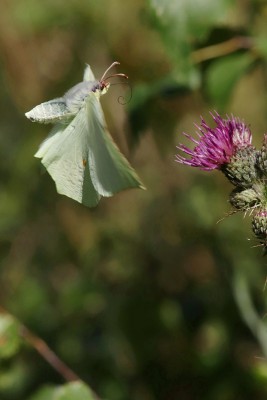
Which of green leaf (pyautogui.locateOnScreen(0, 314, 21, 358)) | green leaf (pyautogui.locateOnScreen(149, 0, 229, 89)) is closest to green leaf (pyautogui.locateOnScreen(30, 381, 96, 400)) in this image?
green leaf (pyautogui.locateOnScreen(0, 314, 21, 358))

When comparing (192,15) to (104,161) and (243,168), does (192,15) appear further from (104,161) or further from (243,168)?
(104,161)

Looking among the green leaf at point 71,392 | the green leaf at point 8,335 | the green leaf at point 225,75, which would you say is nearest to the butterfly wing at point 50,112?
the green leaf at point 8,335

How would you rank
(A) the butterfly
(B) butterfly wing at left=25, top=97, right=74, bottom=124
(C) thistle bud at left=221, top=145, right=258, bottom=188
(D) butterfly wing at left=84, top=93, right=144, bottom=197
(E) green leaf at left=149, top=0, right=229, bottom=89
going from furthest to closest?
(E) green leaf at left=149, top=0, right=229, bottom=89 < (C) thistle bud at left=221, top=145, right=258, bottom=188 < (B) butterfly wing at left=25, top=97, right=74, bottom=124 < (A) the butterfly < (D) butterfly wing at left=84, top=93, right=144, bottom=197

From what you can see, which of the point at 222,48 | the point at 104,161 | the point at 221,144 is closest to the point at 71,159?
the point at 104,161

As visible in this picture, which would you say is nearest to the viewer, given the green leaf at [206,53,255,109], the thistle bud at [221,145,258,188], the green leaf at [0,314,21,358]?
the thistle bud at [221,145,258,188]

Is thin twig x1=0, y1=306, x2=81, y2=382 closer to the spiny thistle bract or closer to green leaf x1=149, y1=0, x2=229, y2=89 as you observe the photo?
the spiny thistle bract

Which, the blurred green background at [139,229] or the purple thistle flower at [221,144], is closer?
the purple thistle flower at [221,144]

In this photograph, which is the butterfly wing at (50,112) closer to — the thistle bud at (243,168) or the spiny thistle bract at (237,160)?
the spiny thistle bract at (237,160)
